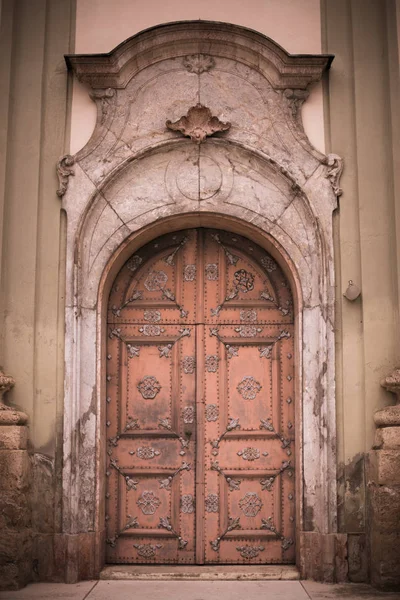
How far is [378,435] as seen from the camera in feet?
21.4

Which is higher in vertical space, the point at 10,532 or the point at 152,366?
the point at 152,366

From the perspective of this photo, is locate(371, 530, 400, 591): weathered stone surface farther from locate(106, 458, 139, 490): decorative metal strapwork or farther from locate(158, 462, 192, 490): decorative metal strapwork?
locate(106, 458, 139, 490): decorative metal strapwork

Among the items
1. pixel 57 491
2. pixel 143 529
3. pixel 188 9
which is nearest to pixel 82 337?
pixel 57 491

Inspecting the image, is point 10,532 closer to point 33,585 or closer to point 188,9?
point 33,585

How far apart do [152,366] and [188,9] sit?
3203mm

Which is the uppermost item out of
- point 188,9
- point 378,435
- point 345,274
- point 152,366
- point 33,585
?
point 188,9

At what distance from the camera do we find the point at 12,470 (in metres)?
6.40

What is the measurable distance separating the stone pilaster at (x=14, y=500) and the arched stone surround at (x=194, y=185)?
0.43 meters

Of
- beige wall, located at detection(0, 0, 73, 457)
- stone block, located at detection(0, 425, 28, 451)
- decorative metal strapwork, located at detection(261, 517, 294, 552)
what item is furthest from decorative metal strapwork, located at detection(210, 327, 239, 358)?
stone block, located at detection(0, 425, 28, 451)

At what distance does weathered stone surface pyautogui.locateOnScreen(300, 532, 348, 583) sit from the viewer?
6.53 m

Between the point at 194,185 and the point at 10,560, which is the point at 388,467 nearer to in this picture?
the point at 194,185

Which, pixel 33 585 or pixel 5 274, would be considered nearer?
pixel 33 585

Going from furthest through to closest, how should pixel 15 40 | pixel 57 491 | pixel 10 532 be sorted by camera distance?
pixel 15 40, pixel 57 491, pixel 10 532

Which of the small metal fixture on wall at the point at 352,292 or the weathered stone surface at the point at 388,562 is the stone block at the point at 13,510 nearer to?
the weathered stone surface at the point at 388,562
